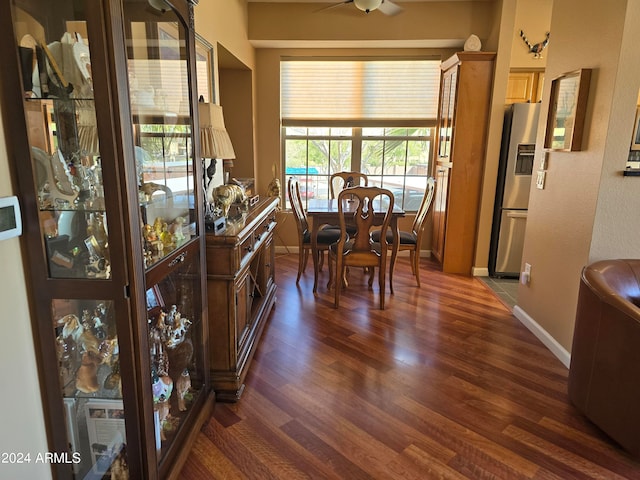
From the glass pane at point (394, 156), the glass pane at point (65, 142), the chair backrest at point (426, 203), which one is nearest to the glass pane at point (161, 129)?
the glass pane at point (65, 142)

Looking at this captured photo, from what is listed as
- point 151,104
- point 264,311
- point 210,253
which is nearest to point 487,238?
point 264,311

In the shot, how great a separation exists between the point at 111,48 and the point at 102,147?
26cm

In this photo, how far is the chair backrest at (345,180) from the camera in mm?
4546

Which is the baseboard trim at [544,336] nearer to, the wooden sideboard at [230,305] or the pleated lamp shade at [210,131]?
the wooden sideboard at [230,305]

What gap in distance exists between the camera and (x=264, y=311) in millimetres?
2949

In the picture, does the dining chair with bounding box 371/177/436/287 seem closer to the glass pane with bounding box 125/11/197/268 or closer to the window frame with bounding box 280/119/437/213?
the window frame with bounding box 280/119/437/213

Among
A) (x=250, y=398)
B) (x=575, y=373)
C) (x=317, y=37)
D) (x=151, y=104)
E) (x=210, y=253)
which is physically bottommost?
(x=250, y=398)

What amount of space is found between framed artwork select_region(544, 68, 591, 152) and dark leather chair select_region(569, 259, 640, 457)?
0.85m

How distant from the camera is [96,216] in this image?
1213mm

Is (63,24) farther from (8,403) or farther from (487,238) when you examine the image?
(487,238)

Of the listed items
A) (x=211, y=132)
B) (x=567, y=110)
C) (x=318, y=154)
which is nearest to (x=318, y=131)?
(x=318, y=154)

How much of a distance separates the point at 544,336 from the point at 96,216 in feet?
9.43

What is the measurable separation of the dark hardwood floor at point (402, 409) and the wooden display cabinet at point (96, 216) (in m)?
0.46

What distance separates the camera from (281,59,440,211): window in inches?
186
